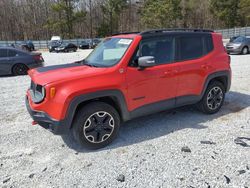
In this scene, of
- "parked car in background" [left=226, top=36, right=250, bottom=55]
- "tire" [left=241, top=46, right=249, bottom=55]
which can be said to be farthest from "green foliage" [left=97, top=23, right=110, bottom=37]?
"tire" [left=241, top=46, right=249, bottom=55]

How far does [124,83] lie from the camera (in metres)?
3.73

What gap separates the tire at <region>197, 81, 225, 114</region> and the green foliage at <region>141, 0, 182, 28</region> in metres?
44.9

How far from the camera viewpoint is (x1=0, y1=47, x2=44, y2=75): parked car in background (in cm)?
1021

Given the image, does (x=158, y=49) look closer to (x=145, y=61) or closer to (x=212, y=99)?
(x=145, y=61)

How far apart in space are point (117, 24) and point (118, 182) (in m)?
56.0

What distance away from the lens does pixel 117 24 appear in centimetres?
5609

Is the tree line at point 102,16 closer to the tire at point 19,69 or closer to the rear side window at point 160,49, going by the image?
the tire at point 19,69

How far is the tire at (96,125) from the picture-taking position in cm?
354

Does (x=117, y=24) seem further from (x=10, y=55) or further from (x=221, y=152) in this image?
A: (x=221, y=152)

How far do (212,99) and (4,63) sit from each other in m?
8.79

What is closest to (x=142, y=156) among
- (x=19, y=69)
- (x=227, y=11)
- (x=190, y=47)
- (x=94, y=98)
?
(x=94, y=98)

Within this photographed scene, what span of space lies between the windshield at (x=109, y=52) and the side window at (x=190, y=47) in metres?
1.07

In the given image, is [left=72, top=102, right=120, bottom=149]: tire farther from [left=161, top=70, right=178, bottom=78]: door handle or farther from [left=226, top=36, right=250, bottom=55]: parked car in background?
[left=226, top=36, right=250, bottom=55]: parked car in background

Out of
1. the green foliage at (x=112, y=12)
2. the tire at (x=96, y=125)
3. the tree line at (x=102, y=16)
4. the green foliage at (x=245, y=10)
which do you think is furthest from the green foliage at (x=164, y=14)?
the tire at (x=96, y=125)
